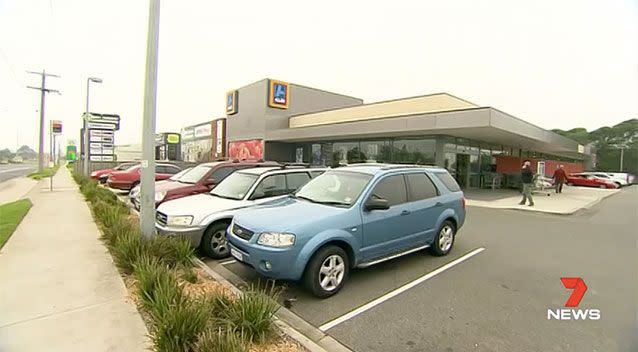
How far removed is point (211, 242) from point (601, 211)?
1574 centimetres

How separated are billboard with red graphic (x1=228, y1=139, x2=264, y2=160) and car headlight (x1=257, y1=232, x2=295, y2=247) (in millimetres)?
24849

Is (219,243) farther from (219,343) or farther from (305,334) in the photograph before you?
(219,343)

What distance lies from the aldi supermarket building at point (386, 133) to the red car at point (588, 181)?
9.80 feet

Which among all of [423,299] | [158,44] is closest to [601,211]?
[423,299]

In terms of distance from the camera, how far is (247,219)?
15.4ft

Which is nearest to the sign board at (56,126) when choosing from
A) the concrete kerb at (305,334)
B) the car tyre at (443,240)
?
the concrete kerb at (305,334)

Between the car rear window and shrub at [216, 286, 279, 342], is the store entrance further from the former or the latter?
shrub at [216, 286, 279, 342]

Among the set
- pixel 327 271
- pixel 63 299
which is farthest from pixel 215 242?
pixel 327 271

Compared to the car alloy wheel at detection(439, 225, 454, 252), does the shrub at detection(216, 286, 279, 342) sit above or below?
below

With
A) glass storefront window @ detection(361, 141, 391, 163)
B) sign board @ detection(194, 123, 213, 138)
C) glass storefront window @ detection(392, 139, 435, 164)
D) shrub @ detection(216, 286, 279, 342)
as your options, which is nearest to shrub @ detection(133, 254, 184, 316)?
shrub @ detection(216, 286, 279, 342)

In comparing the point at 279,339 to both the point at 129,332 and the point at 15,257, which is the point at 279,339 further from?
the point at 15,257

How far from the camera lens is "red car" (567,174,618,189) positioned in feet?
101

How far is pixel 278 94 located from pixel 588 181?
101 ft

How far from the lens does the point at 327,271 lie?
14.3 feet
